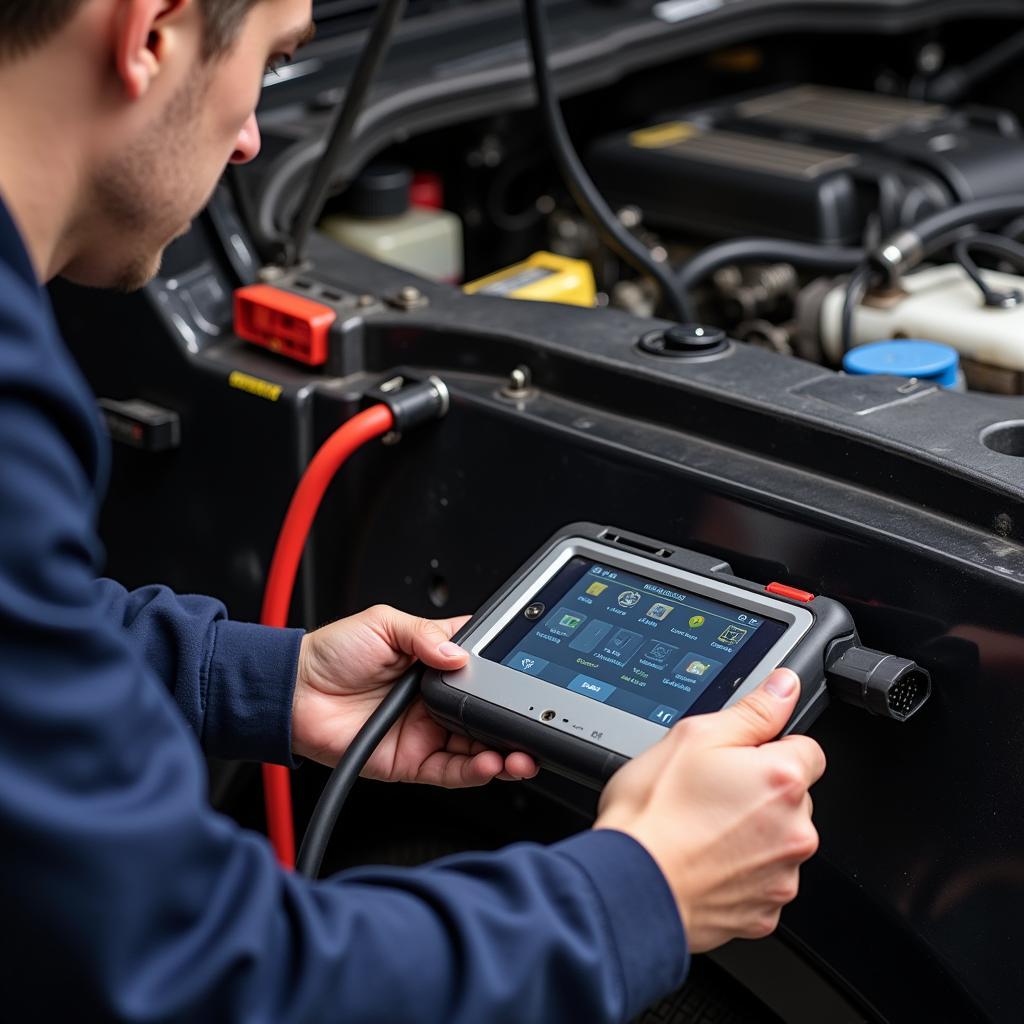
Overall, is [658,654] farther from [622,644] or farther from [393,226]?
[393,226]

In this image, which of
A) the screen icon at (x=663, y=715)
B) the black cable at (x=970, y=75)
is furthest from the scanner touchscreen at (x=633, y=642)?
the black cable at (x=970, y=75)

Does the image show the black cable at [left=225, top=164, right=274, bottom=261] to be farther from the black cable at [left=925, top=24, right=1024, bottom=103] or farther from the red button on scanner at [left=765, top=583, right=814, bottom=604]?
the black cable at [left=925, top=24, right=1024, bottom=103]

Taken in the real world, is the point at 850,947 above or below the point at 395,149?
below

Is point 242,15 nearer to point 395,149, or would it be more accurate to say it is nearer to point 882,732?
point 882,732

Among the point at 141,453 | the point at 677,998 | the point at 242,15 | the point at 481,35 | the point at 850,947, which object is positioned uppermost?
the point at 242,15

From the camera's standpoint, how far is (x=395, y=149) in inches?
66.0

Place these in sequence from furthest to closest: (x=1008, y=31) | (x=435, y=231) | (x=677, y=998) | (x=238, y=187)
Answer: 1. (x=1008, y=31)
2. (x=435, y=231)
3. (x=238, y=187)
4. (x=677, y=998)

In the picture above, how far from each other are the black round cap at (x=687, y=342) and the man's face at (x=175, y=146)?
14.7 inches

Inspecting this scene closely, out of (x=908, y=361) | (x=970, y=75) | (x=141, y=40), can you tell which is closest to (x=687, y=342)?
(x=908, y=361)

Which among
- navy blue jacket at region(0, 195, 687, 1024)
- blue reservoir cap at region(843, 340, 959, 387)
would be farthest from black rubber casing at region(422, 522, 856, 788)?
blue reservoir cap at region(843, 340, 959, 387)

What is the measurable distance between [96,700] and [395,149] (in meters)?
1.18

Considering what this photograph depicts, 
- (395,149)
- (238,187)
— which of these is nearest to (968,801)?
(238,187)

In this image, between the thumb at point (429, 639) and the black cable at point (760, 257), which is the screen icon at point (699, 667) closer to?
the thumb at point (429, 639)

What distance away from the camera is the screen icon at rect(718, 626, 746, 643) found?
867 millimetres
